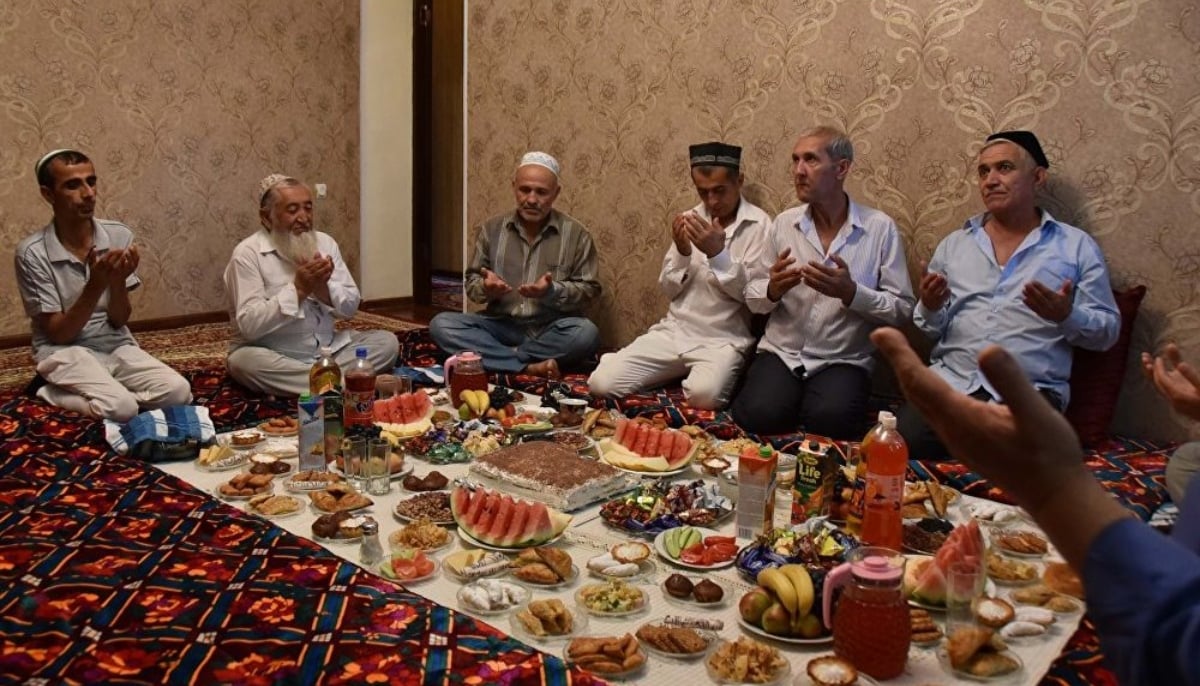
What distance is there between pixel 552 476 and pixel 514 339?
2160mm

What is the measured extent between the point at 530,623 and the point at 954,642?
2.73ft

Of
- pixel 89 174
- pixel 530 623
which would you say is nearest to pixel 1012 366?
pixel 530 623

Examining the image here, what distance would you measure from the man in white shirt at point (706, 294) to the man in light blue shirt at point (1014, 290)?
0.85 meters

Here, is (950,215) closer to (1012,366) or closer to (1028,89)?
(1028,89)

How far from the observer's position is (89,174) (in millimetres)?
3660

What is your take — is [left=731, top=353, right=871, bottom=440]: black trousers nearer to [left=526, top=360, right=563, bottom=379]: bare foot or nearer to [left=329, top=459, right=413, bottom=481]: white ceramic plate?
[left=526, top=360, right=563, bottom=379]: bare foot

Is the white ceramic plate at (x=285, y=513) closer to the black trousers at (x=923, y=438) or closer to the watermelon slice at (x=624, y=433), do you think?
the watermelon slice at (x=624, y=433)

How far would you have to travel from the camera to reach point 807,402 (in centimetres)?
368

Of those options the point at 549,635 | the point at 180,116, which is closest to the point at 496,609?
the point at 549,635

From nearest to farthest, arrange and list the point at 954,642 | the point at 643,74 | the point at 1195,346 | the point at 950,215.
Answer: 1. the point at 954,642
2. the point at 1195,346
3. the point at 950,215
4. the point at 643,74

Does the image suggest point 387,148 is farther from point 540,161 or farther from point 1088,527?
point 1088,527

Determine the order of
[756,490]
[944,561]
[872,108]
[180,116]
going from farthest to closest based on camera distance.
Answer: [180,116], [872,108], [756,490], [944,561]

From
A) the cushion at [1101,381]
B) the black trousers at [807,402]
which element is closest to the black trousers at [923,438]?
the cushion at [1101,381]

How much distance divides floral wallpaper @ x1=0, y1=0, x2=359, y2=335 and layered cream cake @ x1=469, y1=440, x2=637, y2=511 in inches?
161
